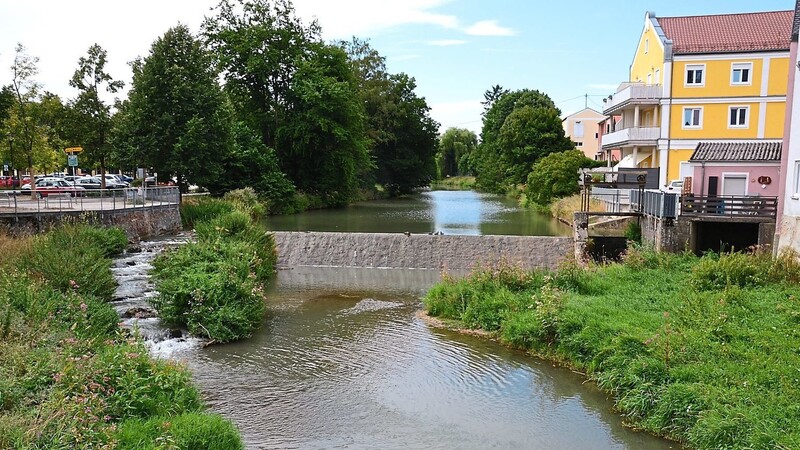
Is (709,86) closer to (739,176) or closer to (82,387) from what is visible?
→ (739,176)

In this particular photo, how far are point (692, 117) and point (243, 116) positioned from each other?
107 ft

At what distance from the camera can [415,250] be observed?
26.8 meters

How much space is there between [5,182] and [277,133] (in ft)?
80.8

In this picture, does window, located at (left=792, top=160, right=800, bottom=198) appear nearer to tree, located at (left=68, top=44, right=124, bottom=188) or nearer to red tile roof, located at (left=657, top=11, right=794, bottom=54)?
red tile roof, located at (left=657, top=11, right=794, bottom=54)

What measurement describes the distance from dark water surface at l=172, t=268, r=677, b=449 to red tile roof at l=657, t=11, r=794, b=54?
96.8 feet

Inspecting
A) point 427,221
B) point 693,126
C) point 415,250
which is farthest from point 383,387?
point 693,126

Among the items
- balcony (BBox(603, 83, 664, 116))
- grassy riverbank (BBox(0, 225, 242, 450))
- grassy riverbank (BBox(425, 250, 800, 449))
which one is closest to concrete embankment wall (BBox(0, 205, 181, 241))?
grassy riverbank (BBox(0, 225, 242, 450))

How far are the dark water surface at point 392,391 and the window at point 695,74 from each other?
28.6m

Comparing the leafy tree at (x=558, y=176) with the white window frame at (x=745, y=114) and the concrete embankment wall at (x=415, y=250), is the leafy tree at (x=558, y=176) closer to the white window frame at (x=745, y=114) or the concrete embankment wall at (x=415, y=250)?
the white window frame at (x=745, y=114)

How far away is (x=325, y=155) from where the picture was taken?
5081cm

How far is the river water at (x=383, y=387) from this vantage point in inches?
398

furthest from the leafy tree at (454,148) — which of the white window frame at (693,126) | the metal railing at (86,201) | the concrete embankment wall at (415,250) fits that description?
the concrete embankment wall at (415,250)

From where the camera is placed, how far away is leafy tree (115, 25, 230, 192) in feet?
116

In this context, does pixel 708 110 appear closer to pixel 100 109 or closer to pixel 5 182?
pixel 100 109
